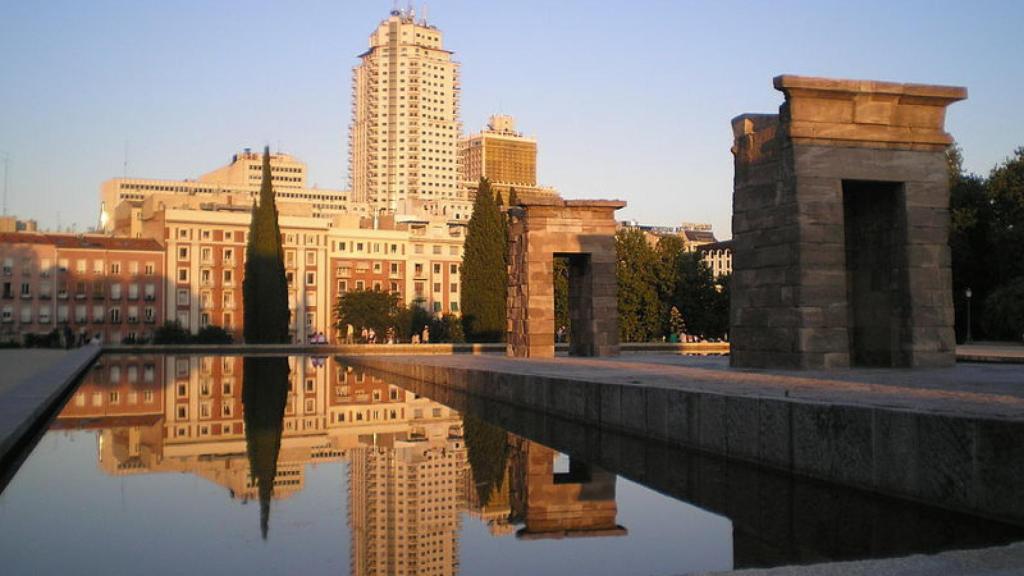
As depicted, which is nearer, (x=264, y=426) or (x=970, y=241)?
(x=264, y=426)

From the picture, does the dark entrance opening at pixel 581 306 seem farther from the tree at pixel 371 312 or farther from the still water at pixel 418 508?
the tree at pixel 371 312

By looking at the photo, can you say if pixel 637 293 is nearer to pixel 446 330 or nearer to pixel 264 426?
pixel 446 330

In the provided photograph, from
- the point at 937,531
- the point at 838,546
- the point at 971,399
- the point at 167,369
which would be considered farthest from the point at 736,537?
the point at 167,369

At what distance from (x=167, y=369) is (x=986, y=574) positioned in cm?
3763

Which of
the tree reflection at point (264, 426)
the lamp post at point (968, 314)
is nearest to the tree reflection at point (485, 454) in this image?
the tree reflection at point (264, 426)

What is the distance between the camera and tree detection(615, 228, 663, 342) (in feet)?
187

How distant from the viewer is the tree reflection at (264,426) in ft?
36.0

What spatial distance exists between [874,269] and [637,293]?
38.0 meters

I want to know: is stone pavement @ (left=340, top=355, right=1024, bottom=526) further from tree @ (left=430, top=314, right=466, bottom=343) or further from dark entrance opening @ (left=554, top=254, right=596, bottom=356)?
tree @ (left=430, top=314, right=466, bottom=343)

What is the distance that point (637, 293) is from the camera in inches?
2251

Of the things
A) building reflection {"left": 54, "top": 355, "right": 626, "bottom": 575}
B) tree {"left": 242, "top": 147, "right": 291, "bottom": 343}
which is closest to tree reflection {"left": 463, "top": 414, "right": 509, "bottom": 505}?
building reflection {"left": 54, "top": 355, "right": 626, "bottom": 575}

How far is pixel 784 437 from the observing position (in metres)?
11.2

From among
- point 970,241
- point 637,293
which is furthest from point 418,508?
point 970,241

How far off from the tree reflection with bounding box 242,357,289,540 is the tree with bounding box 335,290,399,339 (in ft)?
182
